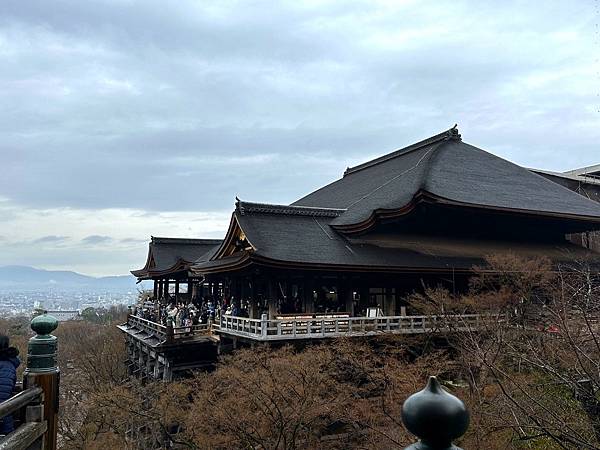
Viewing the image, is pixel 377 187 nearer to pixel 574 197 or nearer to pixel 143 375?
pixel 574 197

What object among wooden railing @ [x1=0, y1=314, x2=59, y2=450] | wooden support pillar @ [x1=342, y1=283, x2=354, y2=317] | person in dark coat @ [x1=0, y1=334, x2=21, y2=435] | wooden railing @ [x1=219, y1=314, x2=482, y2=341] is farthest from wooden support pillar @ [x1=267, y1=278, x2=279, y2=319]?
person in dark coat @ [x1=0, y1=334, x2=21, y2=435]

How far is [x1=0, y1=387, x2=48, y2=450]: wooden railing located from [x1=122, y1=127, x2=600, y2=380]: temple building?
10.8 meters

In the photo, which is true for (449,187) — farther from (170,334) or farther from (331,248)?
(170,334)

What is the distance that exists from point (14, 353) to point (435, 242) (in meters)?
18.8

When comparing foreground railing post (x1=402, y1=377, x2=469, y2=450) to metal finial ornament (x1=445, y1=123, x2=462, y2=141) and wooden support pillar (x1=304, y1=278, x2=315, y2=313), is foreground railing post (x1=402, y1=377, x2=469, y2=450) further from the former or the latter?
metal finial ornament (x1=445, y1=123, x2=462, y2=141)

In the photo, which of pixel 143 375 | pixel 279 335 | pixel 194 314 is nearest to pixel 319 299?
pixel 279 335

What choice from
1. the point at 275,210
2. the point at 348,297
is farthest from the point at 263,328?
the point at 275,210

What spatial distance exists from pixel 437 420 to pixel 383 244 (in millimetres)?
19043

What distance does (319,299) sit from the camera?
19031 millimetres

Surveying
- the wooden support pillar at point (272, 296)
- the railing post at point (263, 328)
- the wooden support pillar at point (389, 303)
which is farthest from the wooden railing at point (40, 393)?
the wooden support pillar at point (389, 303)

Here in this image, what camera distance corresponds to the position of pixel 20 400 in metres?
3.67

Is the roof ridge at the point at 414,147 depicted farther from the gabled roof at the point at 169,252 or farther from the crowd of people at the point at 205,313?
the crowd of people at the point at 205,313

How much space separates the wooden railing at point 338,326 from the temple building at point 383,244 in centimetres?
5

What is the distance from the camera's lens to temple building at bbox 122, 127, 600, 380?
663 inches
